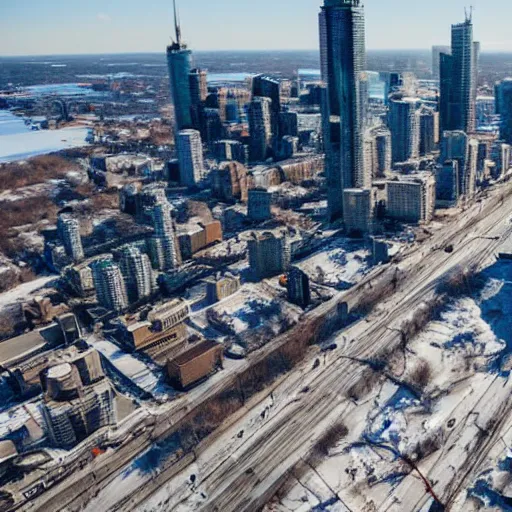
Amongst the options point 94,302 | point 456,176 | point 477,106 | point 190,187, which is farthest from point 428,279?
point 477,106

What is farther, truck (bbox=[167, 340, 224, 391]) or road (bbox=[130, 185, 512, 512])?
truck (bbox=[167, 340, 224, 391])

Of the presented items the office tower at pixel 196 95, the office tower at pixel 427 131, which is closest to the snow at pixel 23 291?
the office tower at pixel 196 95

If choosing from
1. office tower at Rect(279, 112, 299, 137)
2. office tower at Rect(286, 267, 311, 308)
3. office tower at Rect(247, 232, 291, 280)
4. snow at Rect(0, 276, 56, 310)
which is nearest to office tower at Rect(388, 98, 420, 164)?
office tower at Rect(279, 112, 299, 137)

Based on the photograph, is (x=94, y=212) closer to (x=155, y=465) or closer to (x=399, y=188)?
(x=399, y=188)

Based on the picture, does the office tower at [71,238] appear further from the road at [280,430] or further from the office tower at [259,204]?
the road at [280,430]

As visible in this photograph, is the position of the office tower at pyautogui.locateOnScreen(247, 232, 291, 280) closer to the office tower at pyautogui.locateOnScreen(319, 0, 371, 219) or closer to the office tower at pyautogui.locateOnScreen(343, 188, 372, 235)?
the office tower at pyautogui.locateOnScreen(343, 188, 372, 235)
